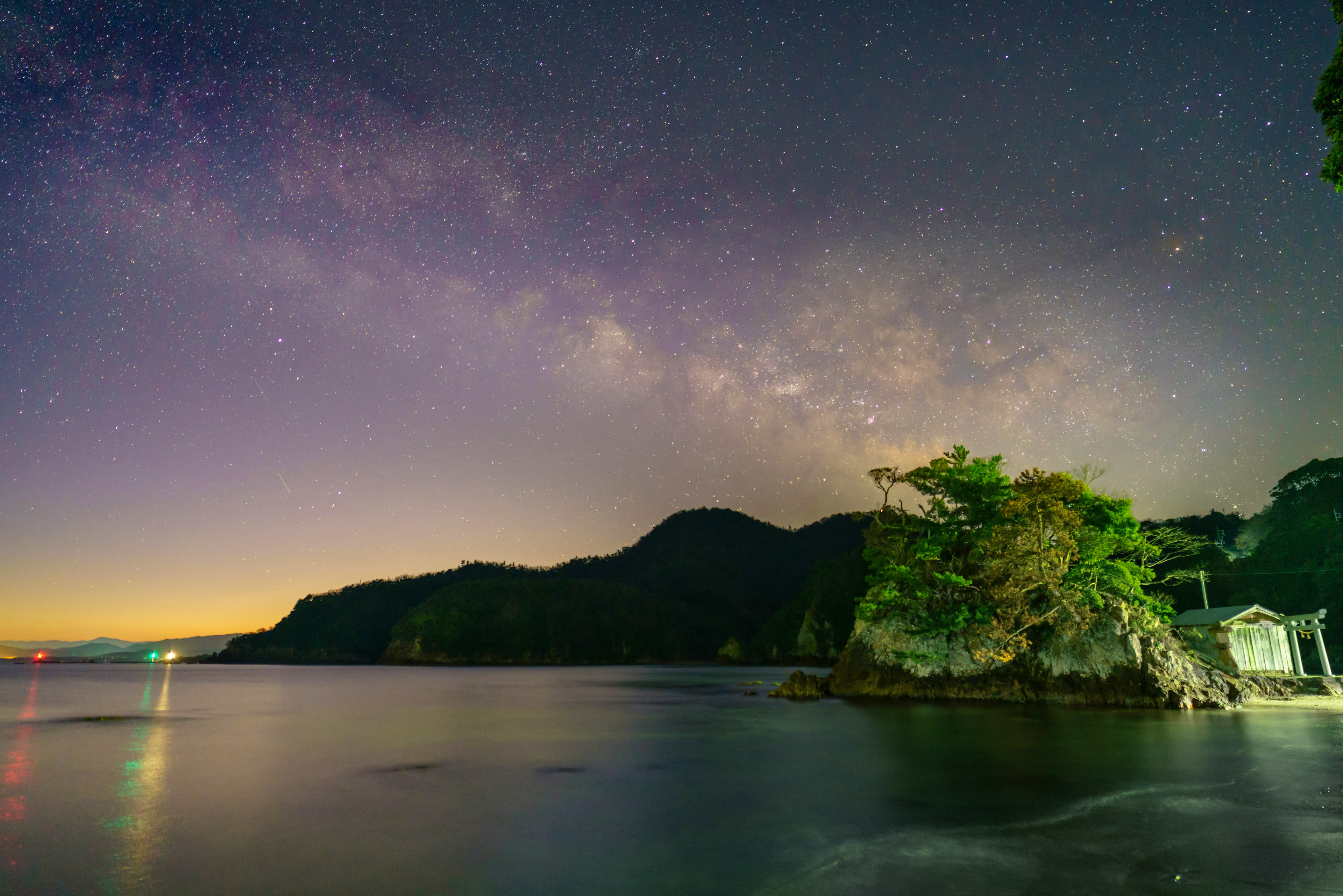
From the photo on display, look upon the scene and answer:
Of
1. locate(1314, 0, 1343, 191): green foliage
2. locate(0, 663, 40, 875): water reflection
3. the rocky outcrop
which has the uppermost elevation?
locate(1314, 0, 1343, 191): green foliage

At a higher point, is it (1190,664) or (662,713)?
(1190,664)

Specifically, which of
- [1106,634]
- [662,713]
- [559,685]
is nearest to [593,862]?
[662,713]

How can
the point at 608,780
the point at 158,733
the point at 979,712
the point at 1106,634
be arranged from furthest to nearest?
the point at 1106,634 < the point at 979,712 < the point at 158,733 < the point at 608,780

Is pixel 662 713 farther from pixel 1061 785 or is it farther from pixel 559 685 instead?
pixel 559 685

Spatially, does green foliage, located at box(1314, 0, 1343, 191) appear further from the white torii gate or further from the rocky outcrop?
the rocky outcrop

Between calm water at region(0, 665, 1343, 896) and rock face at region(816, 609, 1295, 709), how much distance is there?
10.7 feet

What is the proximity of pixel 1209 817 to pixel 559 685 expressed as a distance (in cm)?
6660

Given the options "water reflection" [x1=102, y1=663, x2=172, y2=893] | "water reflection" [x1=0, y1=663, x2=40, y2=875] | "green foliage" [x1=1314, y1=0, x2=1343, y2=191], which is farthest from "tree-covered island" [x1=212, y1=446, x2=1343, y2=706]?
"water reflection" [x1=0, y1=663, x2=40, y2=875]

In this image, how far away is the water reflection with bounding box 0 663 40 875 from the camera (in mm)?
10516

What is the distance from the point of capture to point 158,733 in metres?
29.2

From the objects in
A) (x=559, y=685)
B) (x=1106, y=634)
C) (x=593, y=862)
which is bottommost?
(x=559, y=685)

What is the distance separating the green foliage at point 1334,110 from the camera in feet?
35.3

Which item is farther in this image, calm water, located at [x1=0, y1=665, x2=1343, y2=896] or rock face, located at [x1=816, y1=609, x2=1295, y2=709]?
rock face, located at [x1=816, y1=609, x2=1295, y2=709]

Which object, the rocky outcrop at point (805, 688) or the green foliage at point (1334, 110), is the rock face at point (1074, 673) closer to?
the rocky outcrop at point (805, 688)
